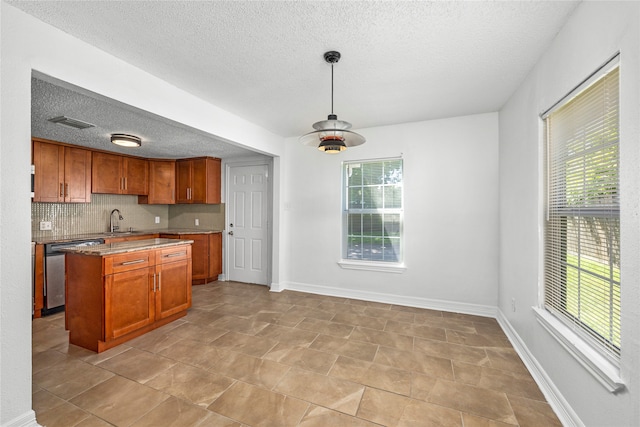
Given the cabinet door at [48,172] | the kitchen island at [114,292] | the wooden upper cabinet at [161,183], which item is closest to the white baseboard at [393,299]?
the kitchen island at [114,292]

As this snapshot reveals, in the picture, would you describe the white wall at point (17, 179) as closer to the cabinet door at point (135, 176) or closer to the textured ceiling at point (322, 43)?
the textured ceiling at point (322, 43)

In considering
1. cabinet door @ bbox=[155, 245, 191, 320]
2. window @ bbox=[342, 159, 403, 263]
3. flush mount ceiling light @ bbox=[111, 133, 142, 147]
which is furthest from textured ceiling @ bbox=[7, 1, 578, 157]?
cabinet door @ bbox=[155, 245, 191, 320]

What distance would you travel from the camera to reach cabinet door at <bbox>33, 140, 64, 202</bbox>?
3828mm

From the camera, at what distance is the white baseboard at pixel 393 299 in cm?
353

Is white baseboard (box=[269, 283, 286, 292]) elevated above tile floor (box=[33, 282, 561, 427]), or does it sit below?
above

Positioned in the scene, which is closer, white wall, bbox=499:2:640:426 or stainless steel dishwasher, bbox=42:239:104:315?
white wall, bbox=499:2:640:426

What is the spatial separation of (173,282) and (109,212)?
2.96 meters

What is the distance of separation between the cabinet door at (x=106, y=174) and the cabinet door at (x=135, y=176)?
98 mm

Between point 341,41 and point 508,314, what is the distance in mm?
3155

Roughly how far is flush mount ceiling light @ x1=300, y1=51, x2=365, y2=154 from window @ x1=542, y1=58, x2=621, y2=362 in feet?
4.47

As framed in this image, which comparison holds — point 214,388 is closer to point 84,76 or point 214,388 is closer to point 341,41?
point 84,76

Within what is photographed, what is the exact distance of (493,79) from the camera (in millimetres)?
2564

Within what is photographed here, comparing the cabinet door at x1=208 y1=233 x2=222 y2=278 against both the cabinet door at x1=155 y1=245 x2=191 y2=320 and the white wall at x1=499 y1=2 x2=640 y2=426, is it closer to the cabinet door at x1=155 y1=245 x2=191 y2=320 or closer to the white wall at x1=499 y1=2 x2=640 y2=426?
the cabinet door at x1=155 y1=245 x2=191 y2=320

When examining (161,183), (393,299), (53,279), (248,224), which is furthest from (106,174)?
(393,299)
